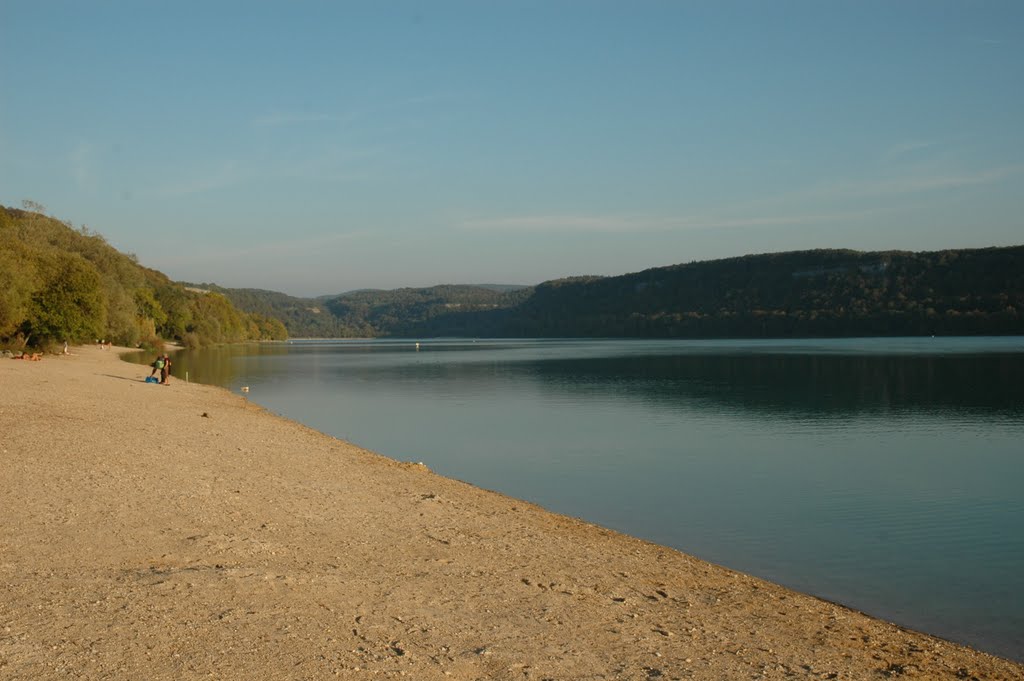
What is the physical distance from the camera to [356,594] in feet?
24.5

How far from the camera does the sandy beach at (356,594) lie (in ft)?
19.5

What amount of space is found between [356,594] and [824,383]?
40.0 metres

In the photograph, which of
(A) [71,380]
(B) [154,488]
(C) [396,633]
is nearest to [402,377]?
(A) [71,380]

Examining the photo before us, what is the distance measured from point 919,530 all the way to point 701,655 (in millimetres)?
7712

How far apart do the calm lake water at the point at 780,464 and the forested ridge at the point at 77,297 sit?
852cm

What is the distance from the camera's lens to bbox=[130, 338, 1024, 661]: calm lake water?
10.4m

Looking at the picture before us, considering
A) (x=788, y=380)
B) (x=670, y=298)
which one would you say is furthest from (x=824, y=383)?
(x=670, y=298)

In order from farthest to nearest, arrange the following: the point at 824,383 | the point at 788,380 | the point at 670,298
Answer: the point at 670,298, the point at 788,380, the point at 824,383

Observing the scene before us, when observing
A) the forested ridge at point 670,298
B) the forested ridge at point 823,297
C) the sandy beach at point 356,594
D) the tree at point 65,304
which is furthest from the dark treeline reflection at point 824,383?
the forested ridge at point 823,297

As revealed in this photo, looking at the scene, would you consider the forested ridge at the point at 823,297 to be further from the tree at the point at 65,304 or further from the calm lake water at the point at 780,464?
the tree at the point at 65,304

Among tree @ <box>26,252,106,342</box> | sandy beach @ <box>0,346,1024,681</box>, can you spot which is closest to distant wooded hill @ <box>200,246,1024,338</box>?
tree @ <box>26,252,106,342</box>

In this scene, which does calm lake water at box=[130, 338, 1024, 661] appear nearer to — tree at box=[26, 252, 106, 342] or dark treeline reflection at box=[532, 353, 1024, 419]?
dark treeline reflection at box=[532, 353, 1024, 419]

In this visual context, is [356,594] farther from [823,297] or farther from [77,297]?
[823,297]

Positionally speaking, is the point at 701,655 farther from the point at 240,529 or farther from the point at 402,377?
the point at 402,377
